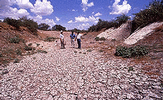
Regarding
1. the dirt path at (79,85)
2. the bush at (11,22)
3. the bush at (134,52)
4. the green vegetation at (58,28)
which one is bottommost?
the dirt path at (79,85)

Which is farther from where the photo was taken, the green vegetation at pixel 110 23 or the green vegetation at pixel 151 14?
the green vegetation at pixel 110 23

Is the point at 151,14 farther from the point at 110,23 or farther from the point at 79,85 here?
the point at 79,85

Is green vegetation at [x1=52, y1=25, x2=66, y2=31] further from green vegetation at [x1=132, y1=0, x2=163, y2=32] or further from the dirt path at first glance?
the dirt path

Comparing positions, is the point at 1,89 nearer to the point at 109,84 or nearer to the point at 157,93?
the point at 109,84

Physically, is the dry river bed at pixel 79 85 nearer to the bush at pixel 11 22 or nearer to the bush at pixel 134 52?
the bush at pixel 134 52

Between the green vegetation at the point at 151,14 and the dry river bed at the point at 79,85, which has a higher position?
the green vegetation at the point at 151,14

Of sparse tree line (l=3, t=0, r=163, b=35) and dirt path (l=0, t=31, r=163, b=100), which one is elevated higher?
sparse tree line (l=3, t=0, r=163, b=35)

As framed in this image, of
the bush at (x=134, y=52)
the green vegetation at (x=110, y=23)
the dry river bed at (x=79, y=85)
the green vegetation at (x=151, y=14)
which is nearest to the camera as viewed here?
the dry river bed at (x=79, y=85)

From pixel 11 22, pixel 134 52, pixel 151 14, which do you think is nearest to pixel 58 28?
pixel 11 22

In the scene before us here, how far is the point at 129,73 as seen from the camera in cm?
541

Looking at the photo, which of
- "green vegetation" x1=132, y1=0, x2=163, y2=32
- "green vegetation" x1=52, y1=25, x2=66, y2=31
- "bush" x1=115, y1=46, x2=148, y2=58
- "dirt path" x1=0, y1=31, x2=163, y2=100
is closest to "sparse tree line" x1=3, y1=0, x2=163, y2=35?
"green vegetation" x1=132, y1=0, x2=163, y2=32

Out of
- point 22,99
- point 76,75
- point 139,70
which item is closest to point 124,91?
point 139,70

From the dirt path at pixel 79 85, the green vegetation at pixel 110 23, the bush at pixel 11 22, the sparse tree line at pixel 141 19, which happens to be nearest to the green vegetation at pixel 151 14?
the sparse tree line at pixel 141 19

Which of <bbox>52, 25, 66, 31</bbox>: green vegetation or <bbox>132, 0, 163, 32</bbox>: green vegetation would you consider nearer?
<bbox>132, 0, 163, 32</bbox>: green vegetation
